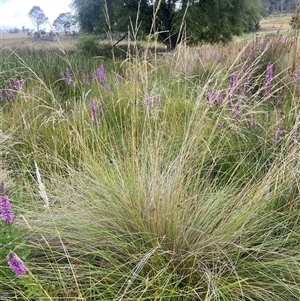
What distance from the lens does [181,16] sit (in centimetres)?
1420

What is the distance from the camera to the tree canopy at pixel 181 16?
47.0 feet

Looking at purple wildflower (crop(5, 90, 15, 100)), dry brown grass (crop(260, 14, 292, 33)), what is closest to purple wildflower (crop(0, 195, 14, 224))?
dry brown grass (crop(260, 14, 292, 33))

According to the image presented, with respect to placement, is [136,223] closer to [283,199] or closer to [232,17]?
[283,199]

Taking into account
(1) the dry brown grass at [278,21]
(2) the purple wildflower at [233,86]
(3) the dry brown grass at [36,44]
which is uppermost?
(1) the dry brown grass at [278,21]

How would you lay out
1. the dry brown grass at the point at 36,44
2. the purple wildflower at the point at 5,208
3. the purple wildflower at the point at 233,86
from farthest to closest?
1. the dry brown grass at the point at 36,44
2. the purple wildflower at the point at 233,86
3. the purple wildflower at the point at 5,208

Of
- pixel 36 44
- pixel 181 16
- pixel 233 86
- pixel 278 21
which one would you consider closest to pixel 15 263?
pixel 233 86

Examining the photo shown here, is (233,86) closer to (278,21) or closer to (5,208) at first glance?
(5,208)

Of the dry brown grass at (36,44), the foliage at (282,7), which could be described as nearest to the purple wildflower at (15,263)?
the dry brown grass at (36,44)

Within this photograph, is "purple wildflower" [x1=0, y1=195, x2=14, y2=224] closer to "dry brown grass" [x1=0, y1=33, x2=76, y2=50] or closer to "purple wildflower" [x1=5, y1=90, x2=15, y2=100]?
"dry brown grass" [x1=0, y1=33, x2=76, y2=50]

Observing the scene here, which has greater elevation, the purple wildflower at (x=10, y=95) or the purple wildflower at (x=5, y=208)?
the purple wildflower at (x=5, y=208)

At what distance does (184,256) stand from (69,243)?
0.42 m

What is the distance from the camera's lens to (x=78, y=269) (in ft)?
3.86

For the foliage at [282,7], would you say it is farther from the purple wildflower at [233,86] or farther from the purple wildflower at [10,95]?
the purple wildflower at [10,95]

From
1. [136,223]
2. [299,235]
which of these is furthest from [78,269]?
[299,235]
